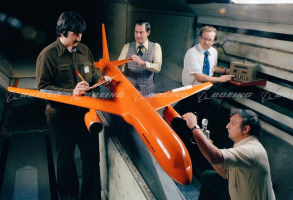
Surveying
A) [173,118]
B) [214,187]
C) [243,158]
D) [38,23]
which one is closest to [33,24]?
[38,23]

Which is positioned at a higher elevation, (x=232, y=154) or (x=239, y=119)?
(x=239, y=119)

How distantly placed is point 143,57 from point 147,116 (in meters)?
1.94

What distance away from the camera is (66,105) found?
2.72m

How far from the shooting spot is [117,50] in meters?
9.07

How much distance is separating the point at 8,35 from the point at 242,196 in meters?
11.1

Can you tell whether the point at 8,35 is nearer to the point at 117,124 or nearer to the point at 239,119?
A: the point at 117,124

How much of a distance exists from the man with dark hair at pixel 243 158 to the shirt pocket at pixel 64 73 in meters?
1.58

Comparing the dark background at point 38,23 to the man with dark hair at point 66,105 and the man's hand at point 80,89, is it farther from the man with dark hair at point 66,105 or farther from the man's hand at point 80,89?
the man's hand at point 80,89

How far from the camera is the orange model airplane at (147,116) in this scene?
1846 millimetres

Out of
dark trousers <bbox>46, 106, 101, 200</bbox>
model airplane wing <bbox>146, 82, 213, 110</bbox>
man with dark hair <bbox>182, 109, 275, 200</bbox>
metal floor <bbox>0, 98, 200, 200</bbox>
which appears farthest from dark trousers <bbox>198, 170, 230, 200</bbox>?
dark trousers <bbox>46, 106, 101, 200</bbox>

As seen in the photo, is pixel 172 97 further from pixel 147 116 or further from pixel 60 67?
pixel 60 67

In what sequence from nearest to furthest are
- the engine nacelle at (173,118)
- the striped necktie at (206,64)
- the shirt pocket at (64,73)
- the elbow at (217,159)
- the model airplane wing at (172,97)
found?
the elbow at (217,159) < the shirt pocket at (64,73) < the engine nacelle at (173,118) < the model airplane wing at (172,97) < the striped necktie at (206,64)

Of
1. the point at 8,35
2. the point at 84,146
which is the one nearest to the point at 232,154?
the point at 84,146

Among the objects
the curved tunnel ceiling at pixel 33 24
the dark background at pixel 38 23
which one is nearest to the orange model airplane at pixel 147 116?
the dark background at pixel 38 23
